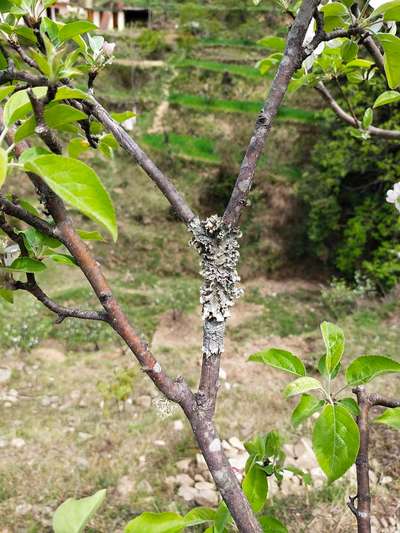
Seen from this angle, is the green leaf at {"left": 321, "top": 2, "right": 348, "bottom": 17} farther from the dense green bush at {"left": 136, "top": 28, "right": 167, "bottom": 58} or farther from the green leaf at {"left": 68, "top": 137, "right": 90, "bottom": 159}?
the dense green bush at {"left": 136, "top": 28, "right": 167, "bottom": 58}

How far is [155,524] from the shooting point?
607 millimetres

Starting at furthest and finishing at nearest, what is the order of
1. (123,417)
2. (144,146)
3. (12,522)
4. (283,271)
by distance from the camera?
(144,146)
(283,271)
(123,417)
(12,522)

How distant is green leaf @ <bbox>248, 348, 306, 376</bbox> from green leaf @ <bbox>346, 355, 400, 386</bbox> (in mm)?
70

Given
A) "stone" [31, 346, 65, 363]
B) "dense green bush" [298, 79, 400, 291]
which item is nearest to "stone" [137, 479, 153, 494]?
"stone" [31, 346, 65, 363]

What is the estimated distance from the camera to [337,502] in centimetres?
173

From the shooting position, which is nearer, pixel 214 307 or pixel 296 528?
pixel 214 307

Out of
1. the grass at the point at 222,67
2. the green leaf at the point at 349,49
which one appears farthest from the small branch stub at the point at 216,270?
the grass at the point at 222,67

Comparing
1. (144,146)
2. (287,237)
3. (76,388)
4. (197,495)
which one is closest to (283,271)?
(287,237)

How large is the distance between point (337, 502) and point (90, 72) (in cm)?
165

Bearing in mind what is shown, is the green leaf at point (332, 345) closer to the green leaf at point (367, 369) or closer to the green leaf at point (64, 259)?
the green leaf at point (367, 369)

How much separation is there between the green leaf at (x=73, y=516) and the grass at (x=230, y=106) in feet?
26.6

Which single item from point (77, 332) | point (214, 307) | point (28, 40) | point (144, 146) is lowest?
point (214, 307)

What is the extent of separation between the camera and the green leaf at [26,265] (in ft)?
2.10

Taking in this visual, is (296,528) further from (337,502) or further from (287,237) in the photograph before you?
(287,237)
